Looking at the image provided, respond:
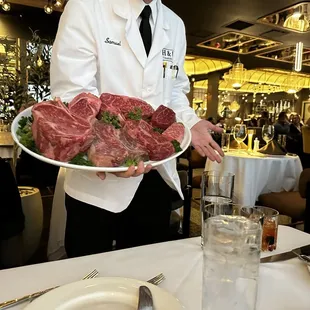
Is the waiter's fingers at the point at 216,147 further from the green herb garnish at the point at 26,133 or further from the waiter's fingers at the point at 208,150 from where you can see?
the green herb garnish at the point at 26,133

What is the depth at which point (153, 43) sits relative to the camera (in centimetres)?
129

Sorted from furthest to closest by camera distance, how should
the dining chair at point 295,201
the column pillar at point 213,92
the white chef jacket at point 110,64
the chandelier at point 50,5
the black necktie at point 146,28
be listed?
1. the column pillar at point 213,92
2. the chandelier at point 50,5
3. the dining chair at point 295,201
4. the black necktie at point 146,28
5. the white chef jacket at point 110,64

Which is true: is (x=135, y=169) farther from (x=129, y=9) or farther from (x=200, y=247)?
(x=129, y=9)

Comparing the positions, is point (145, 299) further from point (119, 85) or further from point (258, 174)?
point (258, 174)

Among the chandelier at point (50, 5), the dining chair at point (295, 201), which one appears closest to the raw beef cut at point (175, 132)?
the dining chair at point (295, 201)

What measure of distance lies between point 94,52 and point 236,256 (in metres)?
0.91

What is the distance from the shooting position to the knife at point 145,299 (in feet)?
1.67

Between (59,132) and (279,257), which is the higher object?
(59,132)

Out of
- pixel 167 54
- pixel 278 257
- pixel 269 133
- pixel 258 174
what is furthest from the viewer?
pixel 269 133

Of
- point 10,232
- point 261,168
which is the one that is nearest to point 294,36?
point 261,168

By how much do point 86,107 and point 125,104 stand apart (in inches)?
5.3

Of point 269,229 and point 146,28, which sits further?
point 146,28

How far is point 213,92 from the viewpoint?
1241 centimetres

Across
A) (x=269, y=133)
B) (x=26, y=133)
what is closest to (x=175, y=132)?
(x=26, y=133)
